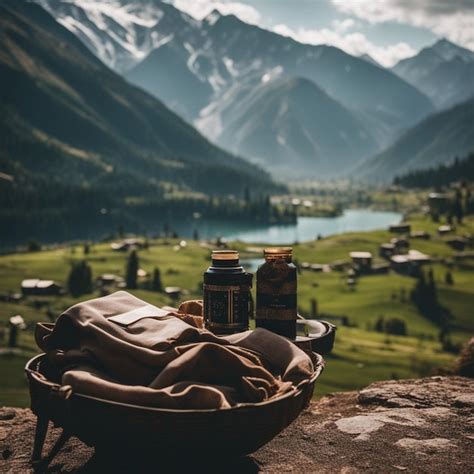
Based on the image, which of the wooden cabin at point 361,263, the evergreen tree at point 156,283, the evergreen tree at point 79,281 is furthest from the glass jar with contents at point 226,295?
the wooden cabin at point 361,263

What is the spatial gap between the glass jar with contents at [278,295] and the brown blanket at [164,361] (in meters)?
0.73

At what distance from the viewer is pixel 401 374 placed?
77.6 metres

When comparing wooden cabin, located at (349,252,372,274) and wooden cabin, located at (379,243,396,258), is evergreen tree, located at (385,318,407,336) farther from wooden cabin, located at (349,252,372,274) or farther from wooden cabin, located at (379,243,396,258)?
wooden cabin, located at (379,243,396,258)

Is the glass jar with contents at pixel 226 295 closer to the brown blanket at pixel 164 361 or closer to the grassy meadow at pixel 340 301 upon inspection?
the brown blanket at pixel 164 361

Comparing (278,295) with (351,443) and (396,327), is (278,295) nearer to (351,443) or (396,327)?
(351,443)

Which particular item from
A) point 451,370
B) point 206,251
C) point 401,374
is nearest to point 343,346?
point 401,374

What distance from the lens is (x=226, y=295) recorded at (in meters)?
7.78

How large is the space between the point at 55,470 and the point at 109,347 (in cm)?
219

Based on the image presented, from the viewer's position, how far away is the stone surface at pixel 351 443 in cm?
759

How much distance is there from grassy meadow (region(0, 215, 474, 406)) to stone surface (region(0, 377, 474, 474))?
4494 cm

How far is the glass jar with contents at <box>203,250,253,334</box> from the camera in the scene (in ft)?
25.5

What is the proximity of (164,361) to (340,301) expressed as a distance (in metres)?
129

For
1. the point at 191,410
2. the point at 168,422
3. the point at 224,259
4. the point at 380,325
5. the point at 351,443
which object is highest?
the point at 224,259

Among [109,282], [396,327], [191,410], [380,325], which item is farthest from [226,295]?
[109,282]
